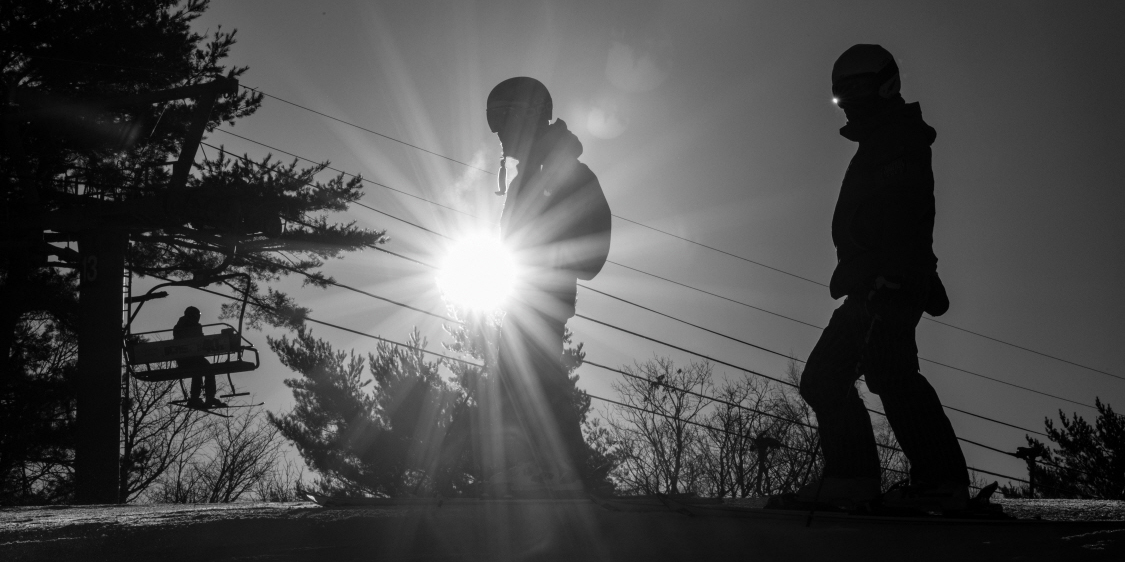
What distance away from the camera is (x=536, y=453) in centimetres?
396

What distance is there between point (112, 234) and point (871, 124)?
14449 millimetres

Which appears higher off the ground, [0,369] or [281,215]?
[281,215]

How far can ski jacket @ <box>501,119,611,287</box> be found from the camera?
415 centimetres

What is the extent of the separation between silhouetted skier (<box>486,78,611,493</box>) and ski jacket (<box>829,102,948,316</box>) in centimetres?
123

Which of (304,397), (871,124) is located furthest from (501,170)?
(304,397)

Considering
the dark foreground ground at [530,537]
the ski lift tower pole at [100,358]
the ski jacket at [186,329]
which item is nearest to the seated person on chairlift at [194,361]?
the ski jacket at [186,329]

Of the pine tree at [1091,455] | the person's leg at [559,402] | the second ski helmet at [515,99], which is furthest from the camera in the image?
the pine tree at [1091,455]

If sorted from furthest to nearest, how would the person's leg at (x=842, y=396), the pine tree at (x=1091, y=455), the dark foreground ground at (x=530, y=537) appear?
the pine tree at (x=1091, y=455) → the person's leg at (x=842, y=396) → the dark foreground ground at (x=530, y=537)

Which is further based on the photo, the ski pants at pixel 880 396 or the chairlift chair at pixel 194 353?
the chairlift chair at pixel 194 353

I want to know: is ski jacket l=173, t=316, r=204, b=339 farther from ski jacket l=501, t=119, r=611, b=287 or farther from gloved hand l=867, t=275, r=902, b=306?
gloved hand l=867, t=275, r=902, b=306

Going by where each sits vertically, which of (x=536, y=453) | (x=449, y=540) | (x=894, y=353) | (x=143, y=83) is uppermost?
(x=143, y=83)

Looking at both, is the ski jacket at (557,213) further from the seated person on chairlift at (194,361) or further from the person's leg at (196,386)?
the person's leg at (196,386)

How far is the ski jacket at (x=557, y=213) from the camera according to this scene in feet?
13.6

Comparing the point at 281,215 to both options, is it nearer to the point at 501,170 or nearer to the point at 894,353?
the point at 501,170
